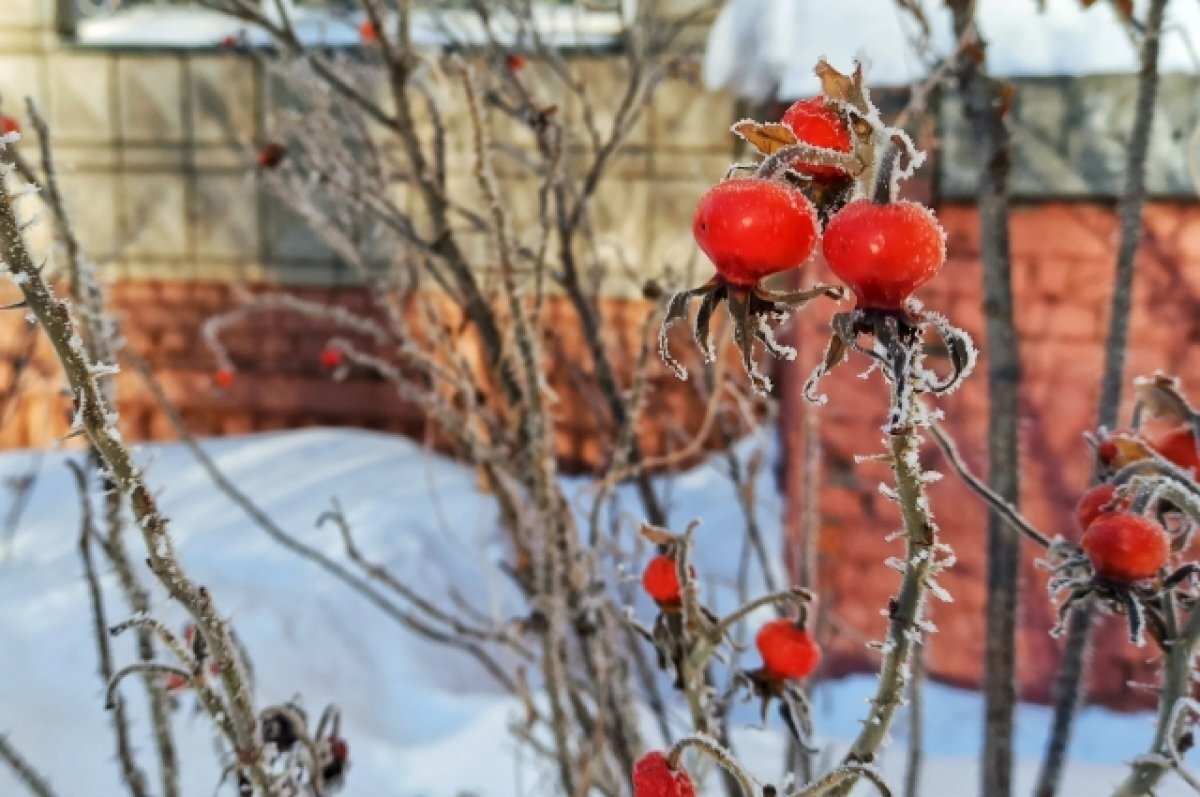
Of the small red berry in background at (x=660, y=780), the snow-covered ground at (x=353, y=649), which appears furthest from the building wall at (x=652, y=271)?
the small red berry in background at (x=660, y=780)

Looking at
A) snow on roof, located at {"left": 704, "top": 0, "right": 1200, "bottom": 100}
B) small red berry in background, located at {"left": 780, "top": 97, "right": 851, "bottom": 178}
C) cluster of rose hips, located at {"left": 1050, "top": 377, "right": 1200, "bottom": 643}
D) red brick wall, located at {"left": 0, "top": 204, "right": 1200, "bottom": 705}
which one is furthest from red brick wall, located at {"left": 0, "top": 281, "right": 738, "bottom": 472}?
small red berry in background, located at {"left": 780, "top": 97, "right": 851, "bottom": 178}

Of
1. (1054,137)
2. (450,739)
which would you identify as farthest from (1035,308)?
(450,739)

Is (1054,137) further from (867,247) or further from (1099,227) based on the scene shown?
(867,247)

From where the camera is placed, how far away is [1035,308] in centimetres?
246

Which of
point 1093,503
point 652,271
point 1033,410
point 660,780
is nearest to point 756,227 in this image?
point 660,780

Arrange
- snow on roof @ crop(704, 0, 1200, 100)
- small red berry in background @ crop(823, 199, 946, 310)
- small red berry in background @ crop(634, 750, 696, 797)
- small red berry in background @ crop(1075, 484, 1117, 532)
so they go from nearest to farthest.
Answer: small red berry in background @ crop(823, 199, 946, 310) < small red berry in background @ crop(634, 750, 696, 797) < small red berry in background @ crop(1075, 484, 1117, 532) < snow on roof @ crop(704, 0, 1200, 100)

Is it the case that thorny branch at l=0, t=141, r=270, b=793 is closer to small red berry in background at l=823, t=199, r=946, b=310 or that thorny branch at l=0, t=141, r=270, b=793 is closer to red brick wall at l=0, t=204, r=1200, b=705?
small red berry in background at l=823, t=199, r=946, b=310

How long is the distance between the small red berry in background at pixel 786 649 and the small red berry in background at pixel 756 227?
441 mm

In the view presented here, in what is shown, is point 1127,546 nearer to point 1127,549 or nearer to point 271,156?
point 1127,549

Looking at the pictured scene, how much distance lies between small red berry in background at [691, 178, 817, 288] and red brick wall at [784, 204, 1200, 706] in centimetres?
206

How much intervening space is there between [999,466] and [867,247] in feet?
3.19

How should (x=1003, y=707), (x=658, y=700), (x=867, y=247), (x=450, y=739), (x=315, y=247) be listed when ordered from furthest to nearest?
(x=315, y=247) < (x=450, y=739) < (x=658, y=700) < (x=1003, y=707) < (x=867, y=247)

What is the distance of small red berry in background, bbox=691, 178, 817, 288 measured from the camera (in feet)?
1.45

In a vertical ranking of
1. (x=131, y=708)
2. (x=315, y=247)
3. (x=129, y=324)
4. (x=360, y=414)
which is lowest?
(x=131, y=708)
